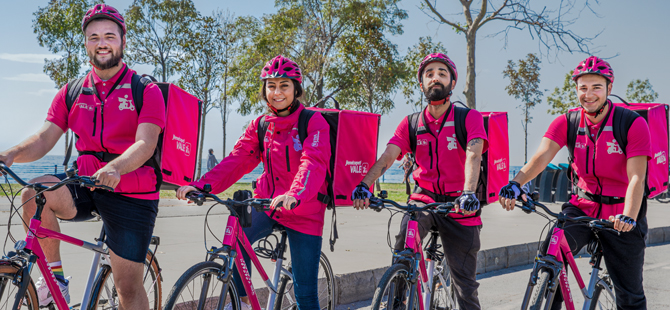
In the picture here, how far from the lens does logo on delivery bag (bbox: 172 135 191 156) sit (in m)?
3.61

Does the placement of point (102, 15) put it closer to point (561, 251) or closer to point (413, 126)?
point (413, 126)

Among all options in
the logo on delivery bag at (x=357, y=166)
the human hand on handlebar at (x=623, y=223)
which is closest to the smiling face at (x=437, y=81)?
the logo on delivery bag at (x=357, y=166)

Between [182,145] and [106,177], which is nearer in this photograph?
[106,177]

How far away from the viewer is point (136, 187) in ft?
10.4

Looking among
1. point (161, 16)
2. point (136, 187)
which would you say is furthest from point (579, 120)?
point (161, 16)

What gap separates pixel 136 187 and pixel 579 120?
3036mm

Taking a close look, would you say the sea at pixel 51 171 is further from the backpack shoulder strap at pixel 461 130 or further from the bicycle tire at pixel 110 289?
the backpack shoulder strap at pixel 461 130

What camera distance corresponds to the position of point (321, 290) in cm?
443

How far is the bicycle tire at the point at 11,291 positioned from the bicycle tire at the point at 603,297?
3.45 metres

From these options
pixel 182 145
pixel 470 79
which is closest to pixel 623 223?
pixel 182 145

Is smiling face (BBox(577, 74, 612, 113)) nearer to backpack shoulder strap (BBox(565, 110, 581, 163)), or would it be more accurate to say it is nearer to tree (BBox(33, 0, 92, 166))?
backpack shoulder strap (BBox(565, 110, 581, 163))

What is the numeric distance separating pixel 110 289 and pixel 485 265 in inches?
205

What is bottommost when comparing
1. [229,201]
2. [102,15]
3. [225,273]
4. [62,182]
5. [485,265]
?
[485,265]

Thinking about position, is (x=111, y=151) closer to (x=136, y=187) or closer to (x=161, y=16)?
(x=136, y=187)
